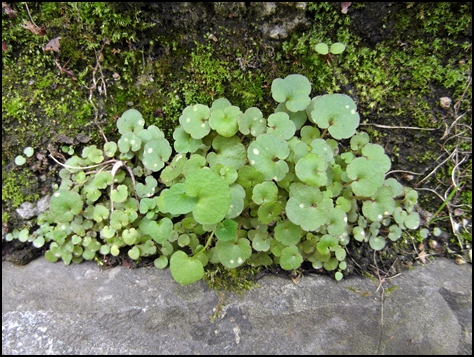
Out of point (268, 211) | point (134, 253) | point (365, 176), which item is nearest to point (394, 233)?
point (365, 176)

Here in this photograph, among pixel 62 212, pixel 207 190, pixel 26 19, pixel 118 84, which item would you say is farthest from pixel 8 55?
pixel 207 190

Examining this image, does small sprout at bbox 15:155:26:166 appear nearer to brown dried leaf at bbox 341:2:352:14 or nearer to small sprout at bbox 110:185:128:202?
small sprout at bbox 110:185:128:202

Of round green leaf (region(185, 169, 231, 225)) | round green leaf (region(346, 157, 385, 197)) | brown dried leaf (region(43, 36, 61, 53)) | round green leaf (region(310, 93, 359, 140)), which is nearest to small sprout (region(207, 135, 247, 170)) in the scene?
round green leaf (region(185, 169, 231, 225))

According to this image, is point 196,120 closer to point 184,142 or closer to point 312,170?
point 184,142

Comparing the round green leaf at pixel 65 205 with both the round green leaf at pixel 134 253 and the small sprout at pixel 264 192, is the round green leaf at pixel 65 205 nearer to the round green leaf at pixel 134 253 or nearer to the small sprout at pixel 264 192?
the round green leaf at pixel 134 253

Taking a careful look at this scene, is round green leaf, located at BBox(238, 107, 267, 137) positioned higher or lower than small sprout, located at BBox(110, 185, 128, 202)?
higher
